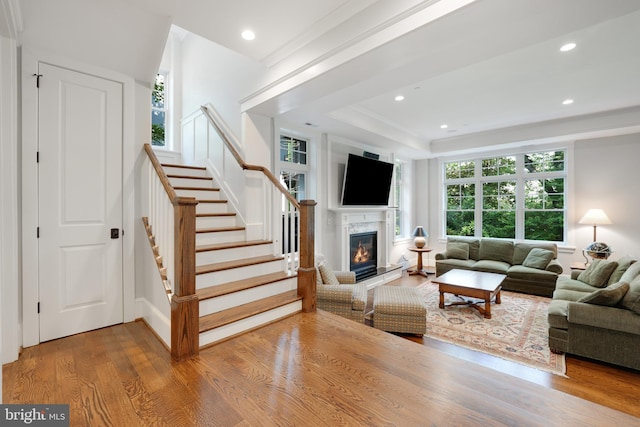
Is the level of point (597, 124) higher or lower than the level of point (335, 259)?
higher

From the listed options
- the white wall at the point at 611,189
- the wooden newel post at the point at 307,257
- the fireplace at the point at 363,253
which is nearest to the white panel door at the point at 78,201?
the wooden newel post at the point at 307,257

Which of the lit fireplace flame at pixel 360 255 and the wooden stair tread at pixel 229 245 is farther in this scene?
the lit fireplace flame at pixel 360 255

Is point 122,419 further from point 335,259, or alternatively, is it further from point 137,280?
point 335,259

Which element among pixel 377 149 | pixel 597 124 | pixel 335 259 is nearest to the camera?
pixel 597 124

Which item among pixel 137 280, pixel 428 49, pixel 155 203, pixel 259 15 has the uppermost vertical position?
pixel 259 15

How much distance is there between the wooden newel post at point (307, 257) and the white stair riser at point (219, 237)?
0.99m

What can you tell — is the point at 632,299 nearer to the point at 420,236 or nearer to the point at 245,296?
the point at 245,296

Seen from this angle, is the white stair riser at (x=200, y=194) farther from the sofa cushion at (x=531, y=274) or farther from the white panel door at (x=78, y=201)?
the sofa cushion at (x=531, y=274)

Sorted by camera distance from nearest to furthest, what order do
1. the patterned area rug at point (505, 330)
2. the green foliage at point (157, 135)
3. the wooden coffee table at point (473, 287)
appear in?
the patterned area rug at point (505, 330) < the wooden coffee table at point (473, 287) < the green foliage at point (157, 135)

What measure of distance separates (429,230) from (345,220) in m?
3.21

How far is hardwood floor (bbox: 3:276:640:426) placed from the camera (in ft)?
4.95

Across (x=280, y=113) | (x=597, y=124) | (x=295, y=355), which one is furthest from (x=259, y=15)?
(x=597, y=124)

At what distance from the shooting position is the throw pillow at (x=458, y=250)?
239 inches

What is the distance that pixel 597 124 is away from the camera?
4875 millimetres
